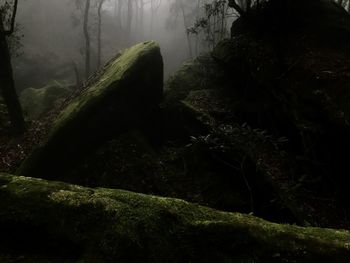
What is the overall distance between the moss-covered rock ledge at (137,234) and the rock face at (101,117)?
5551 millimetres

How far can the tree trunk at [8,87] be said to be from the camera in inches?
431

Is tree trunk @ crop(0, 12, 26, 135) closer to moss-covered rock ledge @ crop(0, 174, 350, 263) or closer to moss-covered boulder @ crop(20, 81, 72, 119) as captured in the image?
moss-covered boulder @ crop(20, 81, 72, 119)

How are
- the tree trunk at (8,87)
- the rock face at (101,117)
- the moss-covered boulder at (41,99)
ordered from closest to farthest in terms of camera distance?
the rock face at (101,117)
the tree trunk at (8,87)
the moss-covered boulder at (41,99)

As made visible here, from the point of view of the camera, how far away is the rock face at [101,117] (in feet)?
29.8

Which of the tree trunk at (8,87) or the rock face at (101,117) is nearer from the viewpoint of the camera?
the rock face at (101,117)

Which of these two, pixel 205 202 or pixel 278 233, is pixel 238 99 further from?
pixel 278 233

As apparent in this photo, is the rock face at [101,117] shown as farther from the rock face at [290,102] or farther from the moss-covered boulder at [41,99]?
the moss-covered boulder at [41,99]

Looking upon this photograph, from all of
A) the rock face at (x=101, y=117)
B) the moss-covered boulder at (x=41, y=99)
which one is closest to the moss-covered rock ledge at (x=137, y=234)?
the rock face at (x=101, y=117)

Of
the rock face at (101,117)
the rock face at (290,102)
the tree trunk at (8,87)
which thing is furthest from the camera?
the tree trunk at (8,87)

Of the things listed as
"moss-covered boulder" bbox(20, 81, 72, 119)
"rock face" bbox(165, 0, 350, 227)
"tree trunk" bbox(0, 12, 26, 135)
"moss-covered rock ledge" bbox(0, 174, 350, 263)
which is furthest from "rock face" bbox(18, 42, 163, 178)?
"moss-covered boulder" bbox(20, 81, 72, 119)

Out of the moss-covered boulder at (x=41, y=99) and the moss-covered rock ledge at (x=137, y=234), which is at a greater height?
the moss-covered rock ledge at (x=137, y=234)

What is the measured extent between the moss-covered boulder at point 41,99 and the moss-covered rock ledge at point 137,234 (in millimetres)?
13195

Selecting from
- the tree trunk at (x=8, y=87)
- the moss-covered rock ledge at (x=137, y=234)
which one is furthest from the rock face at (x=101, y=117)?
the moss-covered rock ledge at (x=137, y=234)

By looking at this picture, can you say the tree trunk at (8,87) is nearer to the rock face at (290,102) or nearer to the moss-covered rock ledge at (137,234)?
the rock face at (290,102)
